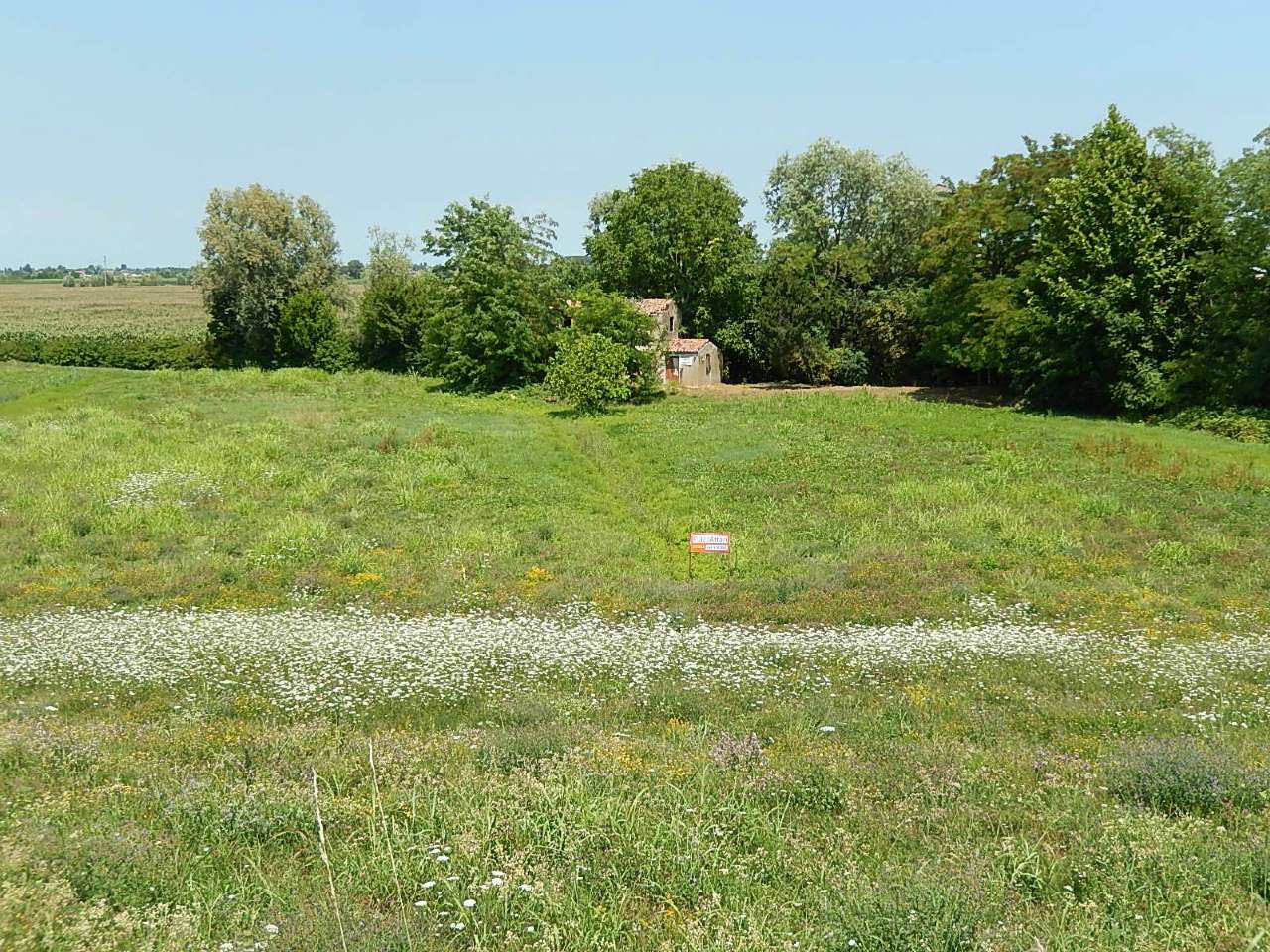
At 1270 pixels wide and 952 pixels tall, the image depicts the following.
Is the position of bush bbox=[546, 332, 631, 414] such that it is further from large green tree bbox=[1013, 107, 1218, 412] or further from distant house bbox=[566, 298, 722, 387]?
large green tree bbox=[1013, 107, 1218, 412]

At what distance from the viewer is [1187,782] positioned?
348 inches

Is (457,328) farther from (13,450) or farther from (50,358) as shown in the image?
(50,358)

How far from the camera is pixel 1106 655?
15.4 m

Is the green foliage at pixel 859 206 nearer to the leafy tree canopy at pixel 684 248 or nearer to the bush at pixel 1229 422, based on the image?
the leafy tree canopy at pixel 684 248

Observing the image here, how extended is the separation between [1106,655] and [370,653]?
11.9 metres

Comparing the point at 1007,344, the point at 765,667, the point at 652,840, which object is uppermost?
the point at 1007,344

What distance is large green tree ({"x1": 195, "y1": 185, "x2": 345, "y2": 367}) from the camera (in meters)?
74.2

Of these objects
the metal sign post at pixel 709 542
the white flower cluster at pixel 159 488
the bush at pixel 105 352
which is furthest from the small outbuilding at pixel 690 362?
the metal sign post at pixel 709 542

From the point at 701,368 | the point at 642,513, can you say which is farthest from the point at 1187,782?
the point at 701,368

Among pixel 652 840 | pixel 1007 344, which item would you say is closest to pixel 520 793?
pixel 652 840

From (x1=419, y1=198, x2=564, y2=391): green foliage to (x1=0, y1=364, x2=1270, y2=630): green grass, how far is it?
15060 millimetres

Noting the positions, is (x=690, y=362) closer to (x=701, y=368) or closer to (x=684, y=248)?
(x=701, y=368)

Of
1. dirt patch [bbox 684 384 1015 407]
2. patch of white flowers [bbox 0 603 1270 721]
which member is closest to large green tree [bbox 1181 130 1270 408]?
dirt patch [bbox 684 384 1015 407]

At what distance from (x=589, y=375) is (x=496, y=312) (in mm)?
11805
